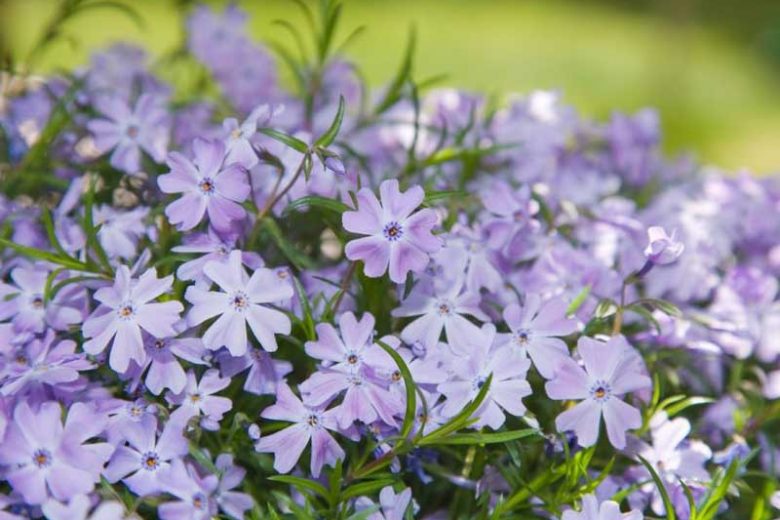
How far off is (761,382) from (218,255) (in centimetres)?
53

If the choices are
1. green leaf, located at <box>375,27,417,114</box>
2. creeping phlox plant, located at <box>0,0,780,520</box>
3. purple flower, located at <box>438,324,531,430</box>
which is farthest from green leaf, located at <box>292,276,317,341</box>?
green leaf, located at <box>375,27,417,114</box>

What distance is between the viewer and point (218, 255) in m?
0.72

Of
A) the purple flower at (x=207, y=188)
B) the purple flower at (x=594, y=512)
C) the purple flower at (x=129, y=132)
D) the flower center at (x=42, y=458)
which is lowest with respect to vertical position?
the flower center at (x=42, y=458)

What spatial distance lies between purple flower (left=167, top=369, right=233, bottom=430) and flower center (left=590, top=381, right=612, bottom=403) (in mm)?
255

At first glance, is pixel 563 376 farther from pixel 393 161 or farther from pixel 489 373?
pixel 393 161

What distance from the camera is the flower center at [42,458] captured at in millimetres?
618

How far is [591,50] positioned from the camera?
171 inches

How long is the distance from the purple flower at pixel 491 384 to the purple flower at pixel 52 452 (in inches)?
9.2

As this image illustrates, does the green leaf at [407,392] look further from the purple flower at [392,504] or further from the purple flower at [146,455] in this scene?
the purple flower at [146,455]

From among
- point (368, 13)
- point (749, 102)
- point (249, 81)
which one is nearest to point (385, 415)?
point (249, 81)

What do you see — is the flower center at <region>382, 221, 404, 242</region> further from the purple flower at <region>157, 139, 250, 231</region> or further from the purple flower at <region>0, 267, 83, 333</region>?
the purple flower at <region>0, 267, 83, 333</region>

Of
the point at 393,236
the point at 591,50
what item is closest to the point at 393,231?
the point at 393,236

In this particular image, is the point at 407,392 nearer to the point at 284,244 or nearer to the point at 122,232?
the point at 284,244

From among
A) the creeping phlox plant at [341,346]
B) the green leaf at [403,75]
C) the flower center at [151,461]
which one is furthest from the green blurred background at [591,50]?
the flower center at [151,461]
